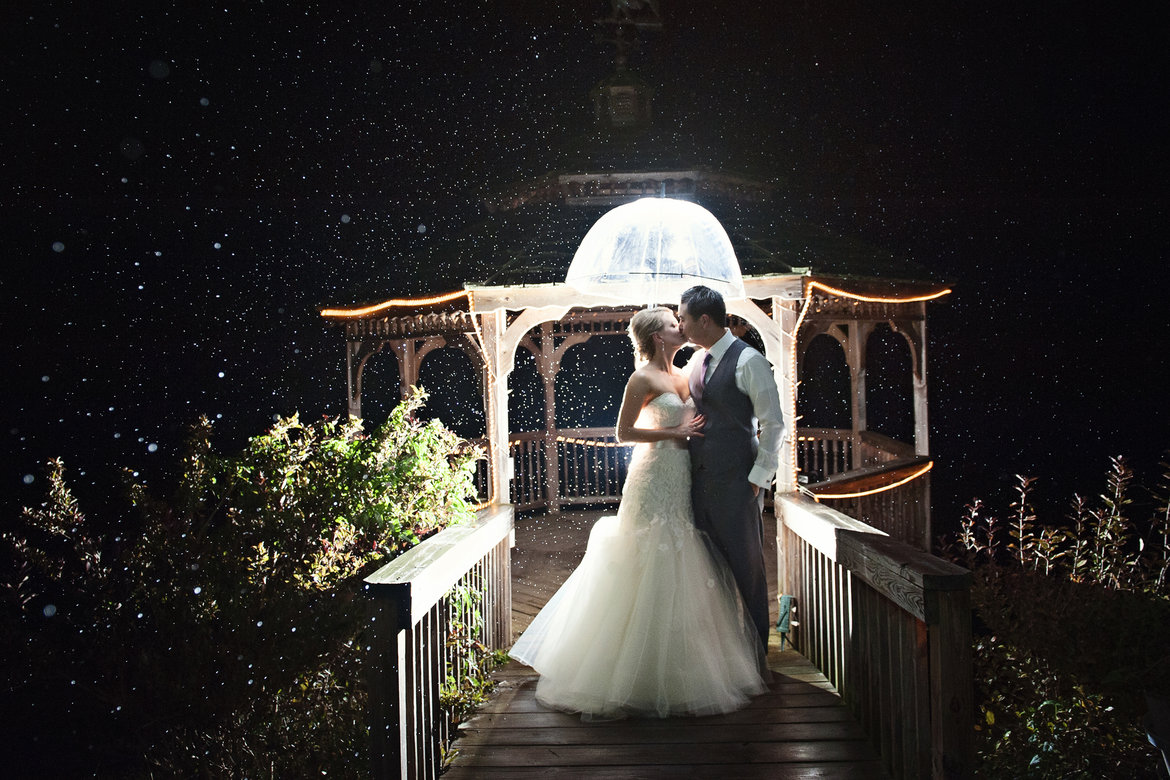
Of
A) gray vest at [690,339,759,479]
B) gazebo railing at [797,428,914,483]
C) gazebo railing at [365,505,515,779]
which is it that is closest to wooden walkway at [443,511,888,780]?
gazebo railing at [365,505,515,779]

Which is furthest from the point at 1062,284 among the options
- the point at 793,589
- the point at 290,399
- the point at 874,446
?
the point at 290,399

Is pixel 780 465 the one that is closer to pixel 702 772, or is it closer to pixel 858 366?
pixel 702 772

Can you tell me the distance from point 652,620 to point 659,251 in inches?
85.7

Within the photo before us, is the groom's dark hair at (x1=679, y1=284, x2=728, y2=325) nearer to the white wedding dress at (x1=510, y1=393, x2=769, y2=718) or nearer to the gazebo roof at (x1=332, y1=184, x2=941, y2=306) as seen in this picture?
the white wedding dress at (x1=510, y1=393, x2=769, y2=718)

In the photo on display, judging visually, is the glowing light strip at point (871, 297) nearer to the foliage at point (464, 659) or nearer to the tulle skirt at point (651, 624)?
the tulle skirt at point (651, 624)

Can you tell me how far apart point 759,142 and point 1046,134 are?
482 cm

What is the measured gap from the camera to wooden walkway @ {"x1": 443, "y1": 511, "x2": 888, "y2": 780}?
354 centimetres

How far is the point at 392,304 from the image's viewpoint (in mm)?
8562

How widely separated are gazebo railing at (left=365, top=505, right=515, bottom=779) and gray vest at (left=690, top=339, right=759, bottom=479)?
138 cm

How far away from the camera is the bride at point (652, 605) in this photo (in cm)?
394

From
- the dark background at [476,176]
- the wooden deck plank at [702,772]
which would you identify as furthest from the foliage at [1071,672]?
the dark background at [476,176]

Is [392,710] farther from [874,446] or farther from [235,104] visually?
[235,104]

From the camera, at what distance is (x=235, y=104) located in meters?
14.8

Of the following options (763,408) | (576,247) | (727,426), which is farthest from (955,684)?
(576,247)
